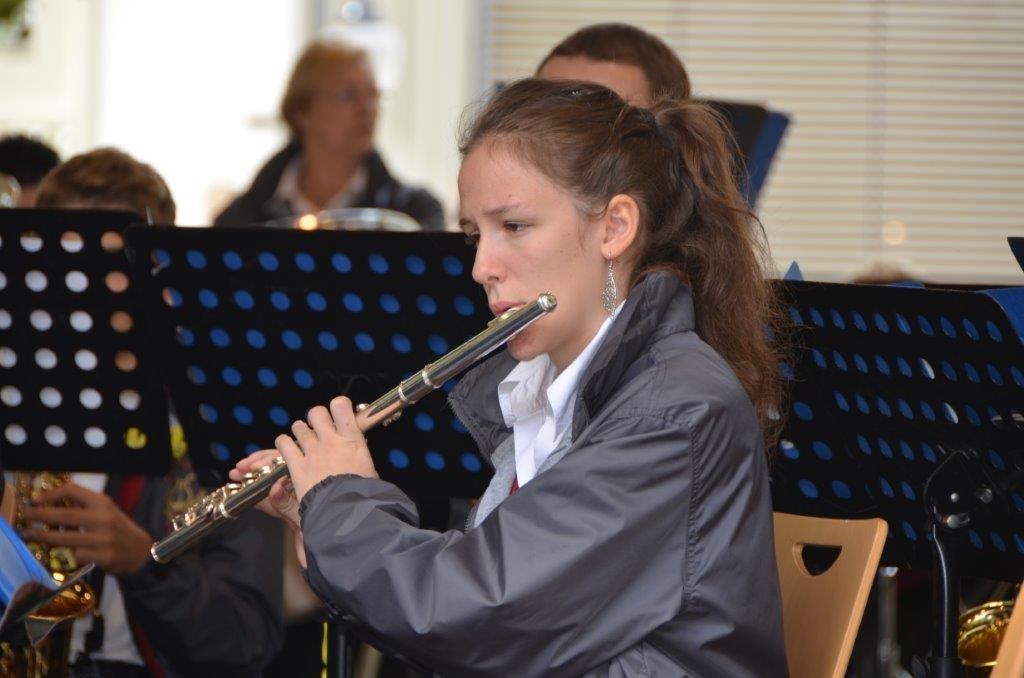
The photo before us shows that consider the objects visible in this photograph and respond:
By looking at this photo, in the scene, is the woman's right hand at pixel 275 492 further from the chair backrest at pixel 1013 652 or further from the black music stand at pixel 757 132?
the black music stand at pixel 757 132

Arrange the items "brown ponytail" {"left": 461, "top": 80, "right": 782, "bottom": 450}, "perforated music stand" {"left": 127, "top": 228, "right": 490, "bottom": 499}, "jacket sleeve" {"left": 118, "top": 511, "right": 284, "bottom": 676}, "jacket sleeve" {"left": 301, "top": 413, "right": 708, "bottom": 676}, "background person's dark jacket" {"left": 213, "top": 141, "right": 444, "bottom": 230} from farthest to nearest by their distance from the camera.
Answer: "background person's dark jacket" {"left": 213, "top": 141, "right": 444, "bottom": 230} → "jacket sleeve" {"left": 118, "top": 511, "right": 284, "bottom": 676} → "perforated music stand" {"left": 127, "top": 228, "right": 490, "bottom": 499} → "brown ponytail" {"left": 461, "top": 80, "right": 782, "bottom": 450} → "jacket sleeve" {"left": 301, "top": 413, "right": 708, "bottom": 676}

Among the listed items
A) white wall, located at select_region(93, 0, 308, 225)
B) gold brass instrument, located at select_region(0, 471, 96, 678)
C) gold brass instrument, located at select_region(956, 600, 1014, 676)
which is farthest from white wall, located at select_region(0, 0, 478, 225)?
gold brass instrument, located at select_region(956, 600, 1014, 676)

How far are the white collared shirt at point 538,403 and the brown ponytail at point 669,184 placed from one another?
0.37ft

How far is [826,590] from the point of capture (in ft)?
5.32

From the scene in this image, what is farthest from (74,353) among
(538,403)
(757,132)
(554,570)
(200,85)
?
(200,85)

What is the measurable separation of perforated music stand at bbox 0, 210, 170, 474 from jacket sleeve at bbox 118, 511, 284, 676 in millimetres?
204

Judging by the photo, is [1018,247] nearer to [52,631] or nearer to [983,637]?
[983,637]

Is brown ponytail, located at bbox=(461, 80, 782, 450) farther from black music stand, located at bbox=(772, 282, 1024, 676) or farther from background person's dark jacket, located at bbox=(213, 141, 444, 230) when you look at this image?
background person's dark jacket, located at bbox=(213, 141, 444, 230)

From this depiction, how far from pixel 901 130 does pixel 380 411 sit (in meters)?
3.56

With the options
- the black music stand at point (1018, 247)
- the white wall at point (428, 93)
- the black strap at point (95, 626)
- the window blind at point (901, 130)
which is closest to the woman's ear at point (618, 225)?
the black music stand at point (1018, 247)

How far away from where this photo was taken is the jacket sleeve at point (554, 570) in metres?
1.33

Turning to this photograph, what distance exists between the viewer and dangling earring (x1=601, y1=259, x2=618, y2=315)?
62.1 inches

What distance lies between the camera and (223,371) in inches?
76.4

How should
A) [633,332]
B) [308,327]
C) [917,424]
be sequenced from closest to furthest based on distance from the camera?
[633,332]
[917,424]
[308,327]
